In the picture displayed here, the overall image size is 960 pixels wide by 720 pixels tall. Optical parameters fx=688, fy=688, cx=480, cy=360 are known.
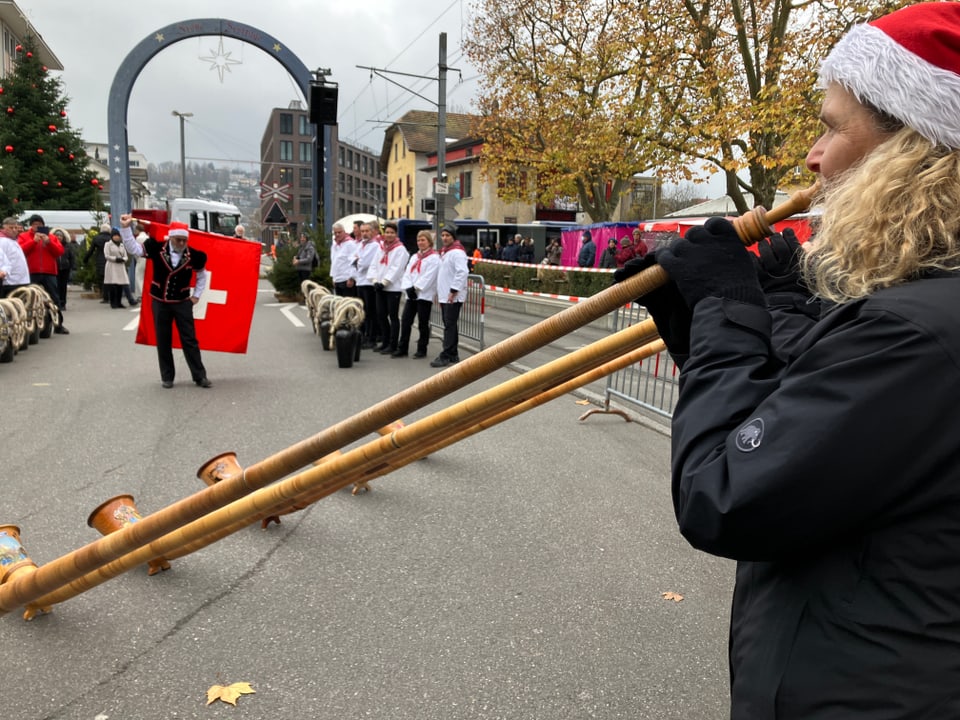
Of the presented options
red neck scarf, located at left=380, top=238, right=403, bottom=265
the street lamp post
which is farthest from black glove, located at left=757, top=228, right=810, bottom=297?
the street lamp post

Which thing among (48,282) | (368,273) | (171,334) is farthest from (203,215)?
(171,334)

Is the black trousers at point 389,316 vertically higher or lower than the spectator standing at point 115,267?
lower

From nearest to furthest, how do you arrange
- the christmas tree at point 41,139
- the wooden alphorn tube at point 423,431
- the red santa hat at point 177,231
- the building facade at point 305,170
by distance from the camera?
the wooden alphorn tube at point 423,431 < the red santa hat at point 177,231 < the christmas tree at point 41,139 < the building facade at point 305,170

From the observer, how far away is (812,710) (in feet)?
3.51

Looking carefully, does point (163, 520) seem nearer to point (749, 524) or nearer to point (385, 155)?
point (749, 524)

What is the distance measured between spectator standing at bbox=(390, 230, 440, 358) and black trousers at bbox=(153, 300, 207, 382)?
3.31 meters

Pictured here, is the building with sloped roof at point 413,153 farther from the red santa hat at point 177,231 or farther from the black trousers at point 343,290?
the red santa hat at point 177,231

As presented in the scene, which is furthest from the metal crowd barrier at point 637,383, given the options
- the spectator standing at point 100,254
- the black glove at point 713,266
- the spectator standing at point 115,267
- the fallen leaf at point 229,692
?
the spectator standing at point 100,254

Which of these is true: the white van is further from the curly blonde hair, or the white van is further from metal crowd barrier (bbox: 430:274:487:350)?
the curly blonde hair

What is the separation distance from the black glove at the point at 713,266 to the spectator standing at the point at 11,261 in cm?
1213

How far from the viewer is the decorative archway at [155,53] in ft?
60.3

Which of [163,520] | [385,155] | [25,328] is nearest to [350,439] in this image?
[163,520]

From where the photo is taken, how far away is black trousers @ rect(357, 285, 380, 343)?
11805mm

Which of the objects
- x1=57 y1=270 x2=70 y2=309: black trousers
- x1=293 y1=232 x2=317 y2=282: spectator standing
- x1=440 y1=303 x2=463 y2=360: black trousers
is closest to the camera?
x1=440 y1=303 x2=463 y2=360: black trousers
